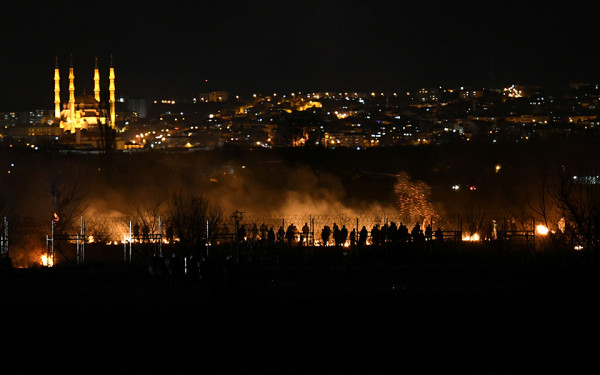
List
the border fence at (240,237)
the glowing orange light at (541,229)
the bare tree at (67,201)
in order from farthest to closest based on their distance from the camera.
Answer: the bare tree at (67,201), the glowing orange light at (541,229), the border fence at (240,237)

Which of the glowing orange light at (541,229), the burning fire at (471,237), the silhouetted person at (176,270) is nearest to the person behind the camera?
the silhouetted person at (176,270)

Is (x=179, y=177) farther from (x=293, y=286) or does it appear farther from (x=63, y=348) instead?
(x=63, y=348)

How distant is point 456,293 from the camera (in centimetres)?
1120

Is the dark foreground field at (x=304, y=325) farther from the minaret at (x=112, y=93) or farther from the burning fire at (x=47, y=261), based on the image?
the minaret at (x=112, y=93)

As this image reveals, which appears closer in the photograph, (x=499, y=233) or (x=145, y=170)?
(x=499, y=233)

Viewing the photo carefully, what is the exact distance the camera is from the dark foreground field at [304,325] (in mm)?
7973

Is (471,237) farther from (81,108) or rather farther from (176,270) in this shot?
(81,108)

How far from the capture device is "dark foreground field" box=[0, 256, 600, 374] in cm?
797

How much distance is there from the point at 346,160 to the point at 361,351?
35.0 m

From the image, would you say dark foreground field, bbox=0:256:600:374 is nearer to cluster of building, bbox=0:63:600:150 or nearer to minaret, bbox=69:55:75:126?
cluster of building, bbox=0:63:600:150

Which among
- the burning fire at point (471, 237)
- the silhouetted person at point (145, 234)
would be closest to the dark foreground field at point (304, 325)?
the silhouetted person at point (145, 234)

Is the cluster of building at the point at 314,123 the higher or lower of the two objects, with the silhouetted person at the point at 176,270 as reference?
higher

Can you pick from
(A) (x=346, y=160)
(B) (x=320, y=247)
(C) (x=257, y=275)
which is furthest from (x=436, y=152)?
(C) (x=257, y=275)

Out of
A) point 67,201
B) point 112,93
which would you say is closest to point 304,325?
point 67,201
